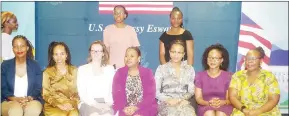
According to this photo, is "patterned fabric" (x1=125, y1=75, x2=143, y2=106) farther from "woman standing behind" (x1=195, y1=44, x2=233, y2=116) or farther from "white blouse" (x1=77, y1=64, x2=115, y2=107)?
"woman standing behind" (x1=195, y1=44, x2=233, y2=116)

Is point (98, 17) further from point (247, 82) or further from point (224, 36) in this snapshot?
point (247, 82)

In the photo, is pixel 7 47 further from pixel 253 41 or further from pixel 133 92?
pixel 253 41

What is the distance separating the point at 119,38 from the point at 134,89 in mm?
492

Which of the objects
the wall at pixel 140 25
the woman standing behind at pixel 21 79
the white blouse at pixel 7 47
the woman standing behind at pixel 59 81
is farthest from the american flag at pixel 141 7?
the white blouse at pixel 7 47

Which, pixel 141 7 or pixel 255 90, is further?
pixel 141 7

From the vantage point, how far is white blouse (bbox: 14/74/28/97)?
3.66 meters

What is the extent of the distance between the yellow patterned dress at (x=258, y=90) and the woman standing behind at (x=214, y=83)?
0.34 feet

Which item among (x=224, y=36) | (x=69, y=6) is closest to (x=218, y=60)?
(x=224, y=36)

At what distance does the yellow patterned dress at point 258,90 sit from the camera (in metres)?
3.47

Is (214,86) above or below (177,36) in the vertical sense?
below

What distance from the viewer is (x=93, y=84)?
3635 millimetres

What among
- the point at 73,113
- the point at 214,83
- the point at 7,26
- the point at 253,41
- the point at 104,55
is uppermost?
the point at 7,26

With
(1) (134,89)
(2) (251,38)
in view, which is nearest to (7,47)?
(1) (134,89)

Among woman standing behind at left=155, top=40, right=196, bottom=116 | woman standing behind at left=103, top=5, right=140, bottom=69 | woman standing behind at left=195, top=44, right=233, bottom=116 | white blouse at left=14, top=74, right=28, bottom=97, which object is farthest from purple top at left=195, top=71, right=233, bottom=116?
white blouse at left=14, top=74, right=28, bottom=97
